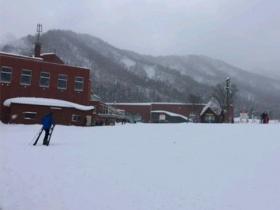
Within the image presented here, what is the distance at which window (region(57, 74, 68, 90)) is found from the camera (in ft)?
178

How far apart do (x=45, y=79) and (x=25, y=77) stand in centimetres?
256

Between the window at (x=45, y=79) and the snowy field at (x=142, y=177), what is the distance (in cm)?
3311

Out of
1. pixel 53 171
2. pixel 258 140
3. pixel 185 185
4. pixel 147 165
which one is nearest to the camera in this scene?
pixel 185 185

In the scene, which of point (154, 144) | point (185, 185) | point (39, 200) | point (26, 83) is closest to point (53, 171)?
point (39, 200)

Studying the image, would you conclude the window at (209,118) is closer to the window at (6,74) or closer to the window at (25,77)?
the window at (25,77)

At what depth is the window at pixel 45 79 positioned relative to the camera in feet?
174

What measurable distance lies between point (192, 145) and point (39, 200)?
11.5 meters

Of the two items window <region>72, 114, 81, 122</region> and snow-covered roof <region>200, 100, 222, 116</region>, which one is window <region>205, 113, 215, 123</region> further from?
window <region>72, 114, 81, 122</region>

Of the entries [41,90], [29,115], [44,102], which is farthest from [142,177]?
[41,90]

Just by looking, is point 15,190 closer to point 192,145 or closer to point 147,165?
point 147,165

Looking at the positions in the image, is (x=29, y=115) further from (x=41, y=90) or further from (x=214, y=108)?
(x=214, y=108)

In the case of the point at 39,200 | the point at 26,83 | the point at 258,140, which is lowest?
the point at 39,200

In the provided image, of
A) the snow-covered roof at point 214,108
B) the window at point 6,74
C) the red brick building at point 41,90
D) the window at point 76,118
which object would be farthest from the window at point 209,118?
the window at point 6,74

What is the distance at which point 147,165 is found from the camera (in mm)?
15438
